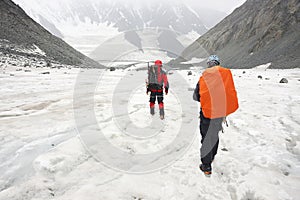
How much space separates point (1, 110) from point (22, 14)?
180ft

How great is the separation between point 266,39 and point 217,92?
52354mm

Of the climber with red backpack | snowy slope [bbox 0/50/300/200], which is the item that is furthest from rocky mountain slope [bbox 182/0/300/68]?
snowy slope [bbox 0/50/300/200]

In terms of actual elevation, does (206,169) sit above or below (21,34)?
below

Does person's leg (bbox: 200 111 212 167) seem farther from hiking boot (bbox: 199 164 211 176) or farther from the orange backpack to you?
the orange backpack

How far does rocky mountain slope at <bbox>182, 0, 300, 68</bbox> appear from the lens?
3456cm

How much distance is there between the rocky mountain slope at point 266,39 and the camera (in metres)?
34.6

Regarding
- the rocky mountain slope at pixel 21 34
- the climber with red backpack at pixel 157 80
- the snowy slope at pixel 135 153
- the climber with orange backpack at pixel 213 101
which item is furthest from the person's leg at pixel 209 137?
the rocky mountain slope at pixel 21 34

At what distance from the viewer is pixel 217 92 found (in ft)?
11.1

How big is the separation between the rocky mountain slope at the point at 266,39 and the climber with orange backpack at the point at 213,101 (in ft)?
91.9

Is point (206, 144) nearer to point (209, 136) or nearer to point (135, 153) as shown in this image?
point (209, 136)

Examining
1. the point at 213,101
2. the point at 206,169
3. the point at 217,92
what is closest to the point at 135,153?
the point at 206,169

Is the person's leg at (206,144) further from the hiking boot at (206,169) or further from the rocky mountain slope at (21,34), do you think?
the rocky mountain slope at (21,34)

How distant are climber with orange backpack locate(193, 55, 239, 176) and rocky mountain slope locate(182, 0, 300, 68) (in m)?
28.0

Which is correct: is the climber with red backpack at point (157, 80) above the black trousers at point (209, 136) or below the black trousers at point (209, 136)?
above
